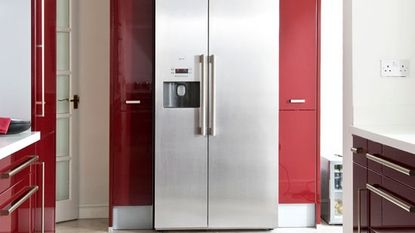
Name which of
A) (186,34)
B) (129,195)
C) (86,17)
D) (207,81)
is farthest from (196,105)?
(86,17)

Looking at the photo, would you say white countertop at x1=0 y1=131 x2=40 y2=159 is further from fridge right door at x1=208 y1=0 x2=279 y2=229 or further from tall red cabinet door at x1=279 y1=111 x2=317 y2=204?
tall red cabinet door at x1=279 y1=111 x2=317 y2=204

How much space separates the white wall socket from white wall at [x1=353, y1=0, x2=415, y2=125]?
2cm

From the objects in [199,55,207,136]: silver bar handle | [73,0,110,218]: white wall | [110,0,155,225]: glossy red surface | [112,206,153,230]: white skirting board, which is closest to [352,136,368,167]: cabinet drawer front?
[199,55,207,136]: silver bar handle

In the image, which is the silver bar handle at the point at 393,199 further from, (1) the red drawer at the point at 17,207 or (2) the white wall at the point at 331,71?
(2) the white wall at the point at 331,71

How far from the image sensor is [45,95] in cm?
309

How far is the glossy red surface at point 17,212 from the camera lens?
7.23ft

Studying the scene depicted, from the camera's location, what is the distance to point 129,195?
4.25 m

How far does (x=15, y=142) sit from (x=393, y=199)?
60.7 inches

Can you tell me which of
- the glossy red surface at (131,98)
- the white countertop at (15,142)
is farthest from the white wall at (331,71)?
the white countertop at (15,142)

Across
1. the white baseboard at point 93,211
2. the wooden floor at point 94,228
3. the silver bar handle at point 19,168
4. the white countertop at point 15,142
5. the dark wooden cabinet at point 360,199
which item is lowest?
the wooden floor at point 94,228

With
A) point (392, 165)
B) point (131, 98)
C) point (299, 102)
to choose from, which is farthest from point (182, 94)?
point (392, 165)

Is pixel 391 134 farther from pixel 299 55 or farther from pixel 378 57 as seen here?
pixel 299 55

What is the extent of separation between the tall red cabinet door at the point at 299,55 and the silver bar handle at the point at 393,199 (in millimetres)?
1783

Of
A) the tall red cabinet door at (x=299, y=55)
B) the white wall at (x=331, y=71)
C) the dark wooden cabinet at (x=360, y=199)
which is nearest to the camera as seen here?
the dark wooden cabinet at (x=360, y=199)
